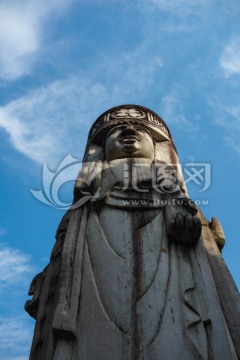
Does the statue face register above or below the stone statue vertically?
above

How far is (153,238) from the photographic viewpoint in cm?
613

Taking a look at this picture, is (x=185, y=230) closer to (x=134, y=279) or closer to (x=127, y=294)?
(x=134, y=279)

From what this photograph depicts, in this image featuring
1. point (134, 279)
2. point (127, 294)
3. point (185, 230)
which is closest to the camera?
point (127, 294)

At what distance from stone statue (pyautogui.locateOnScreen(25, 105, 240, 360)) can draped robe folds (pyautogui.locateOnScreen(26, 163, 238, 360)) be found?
1 centimetres

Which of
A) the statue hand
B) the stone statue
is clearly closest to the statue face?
the stone statue

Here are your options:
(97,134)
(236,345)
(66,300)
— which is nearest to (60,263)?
(66,300)

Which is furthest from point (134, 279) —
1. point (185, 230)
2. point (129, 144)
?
point (129, 144)

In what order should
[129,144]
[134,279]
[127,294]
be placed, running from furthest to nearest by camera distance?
[129,144] → [134,279] → [127,294]

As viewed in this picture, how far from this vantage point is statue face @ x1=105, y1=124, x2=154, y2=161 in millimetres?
8398

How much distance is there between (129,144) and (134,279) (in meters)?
3.48

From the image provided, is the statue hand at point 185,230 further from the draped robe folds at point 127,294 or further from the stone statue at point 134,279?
the draped robe folds at point 127,294

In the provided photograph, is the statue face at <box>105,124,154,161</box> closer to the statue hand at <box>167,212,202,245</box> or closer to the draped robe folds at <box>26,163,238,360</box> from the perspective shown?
the draped robe folds at <box>26,163,238,360</box>

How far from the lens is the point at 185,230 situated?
19.9 feet

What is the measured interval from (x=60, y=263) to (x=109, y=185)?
5.25 ft
